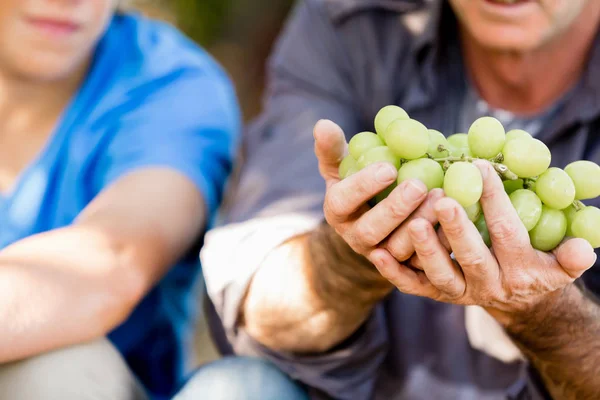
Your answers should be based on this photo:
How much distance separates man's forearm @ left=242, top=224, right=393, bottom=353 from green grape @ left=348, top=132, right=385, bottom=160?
18cm

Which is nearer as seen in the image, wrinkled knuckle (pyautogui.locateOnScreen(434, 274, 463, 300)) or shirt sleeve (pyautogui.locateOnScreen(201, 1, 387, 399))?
wrinkled knuckle (pyautogui.locateOnScreen(434, 274, 463, 300))

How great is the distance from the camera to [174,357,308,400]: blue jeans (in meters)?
1.18

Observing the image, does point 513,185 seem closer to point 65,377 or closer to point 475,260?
point 475,260

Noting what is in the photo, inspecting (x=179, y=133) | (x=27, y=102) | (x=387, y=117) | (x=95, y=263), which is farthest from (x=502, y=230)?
(x=27, y=102)

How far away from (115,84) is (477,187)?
97 cm

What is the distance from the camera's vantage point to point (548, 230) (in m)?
Result: 0.91

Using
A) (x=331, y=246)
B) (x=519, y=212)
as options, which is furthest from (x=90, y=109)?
(x=519, y=212)

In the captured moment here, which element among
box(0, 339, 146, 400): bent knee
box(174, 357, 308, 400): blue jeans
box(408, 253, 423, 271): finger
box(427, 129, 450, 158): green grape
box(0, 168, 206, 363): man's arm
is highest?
box(427, 129, 450, 158): green grape

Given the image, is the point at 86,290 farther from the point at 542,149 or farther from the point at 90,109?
the point at 542,149

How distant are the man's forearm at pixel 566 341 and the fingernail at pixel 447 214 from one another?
10.9 inches

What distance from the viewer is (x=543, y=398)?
120cm

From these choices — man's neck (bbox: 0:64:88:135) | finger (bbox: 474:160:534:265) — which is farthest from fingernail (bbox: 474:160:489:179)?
man's neck (bbox: 0:64:88:135)

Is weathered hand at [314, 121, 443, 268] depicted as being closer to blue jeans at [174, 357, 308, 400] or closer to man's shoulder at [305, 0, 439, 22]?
blue jeans at [174, 357, 308, 400]

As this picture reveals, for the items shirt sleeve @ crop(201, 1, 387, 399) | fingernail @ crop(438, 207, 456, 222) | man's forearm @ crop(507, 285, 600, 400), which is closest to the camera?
fingernail @ crop(438, 207, 456, 222)
